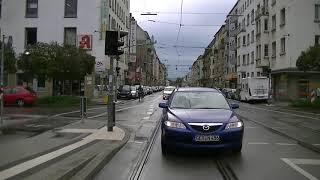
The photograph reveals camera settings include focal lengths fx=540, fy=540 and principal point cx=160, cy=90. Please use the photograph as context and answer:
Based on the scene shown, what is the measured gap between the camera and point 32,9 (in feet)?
195

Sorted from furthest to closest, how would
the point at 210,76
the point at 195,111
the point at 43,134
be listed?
the point at 210,76
the point at 43,134
the point at 195,111

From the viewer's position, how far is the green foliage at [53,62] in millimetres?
39344

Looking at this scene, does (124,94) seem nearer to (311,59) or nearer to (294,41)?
(294,41)

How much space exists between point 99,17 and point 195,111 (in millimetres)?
46714

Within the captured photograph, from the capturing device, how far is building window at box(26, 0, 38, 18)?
59.2 metres

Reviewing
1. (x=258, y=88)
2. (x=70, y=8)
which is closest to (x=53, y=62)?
(x=70, y=8)

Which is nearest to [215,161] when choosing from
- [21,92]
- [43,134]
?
[43,134]

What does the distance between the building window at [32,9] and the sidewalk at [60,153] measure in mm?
44142

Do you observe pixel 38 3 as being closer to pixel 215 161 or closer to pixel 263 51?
pixel 263 51

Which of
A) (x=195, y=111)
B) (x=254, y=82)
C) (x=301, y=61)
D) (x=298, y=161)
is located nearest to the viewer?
(x=298, y=161)

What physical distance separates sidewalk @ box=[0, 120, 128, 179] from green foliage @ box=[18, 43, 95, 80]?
22.6 m

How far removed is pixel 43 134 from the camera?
15961 mm

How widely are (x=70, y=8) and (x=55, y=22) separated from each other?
7.31 feet

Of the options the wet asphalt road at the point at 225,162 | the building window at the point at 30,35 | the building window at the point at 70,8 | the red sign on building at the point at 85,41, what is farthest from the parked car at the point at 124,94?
the wet asphalt road at the point at 225,162
